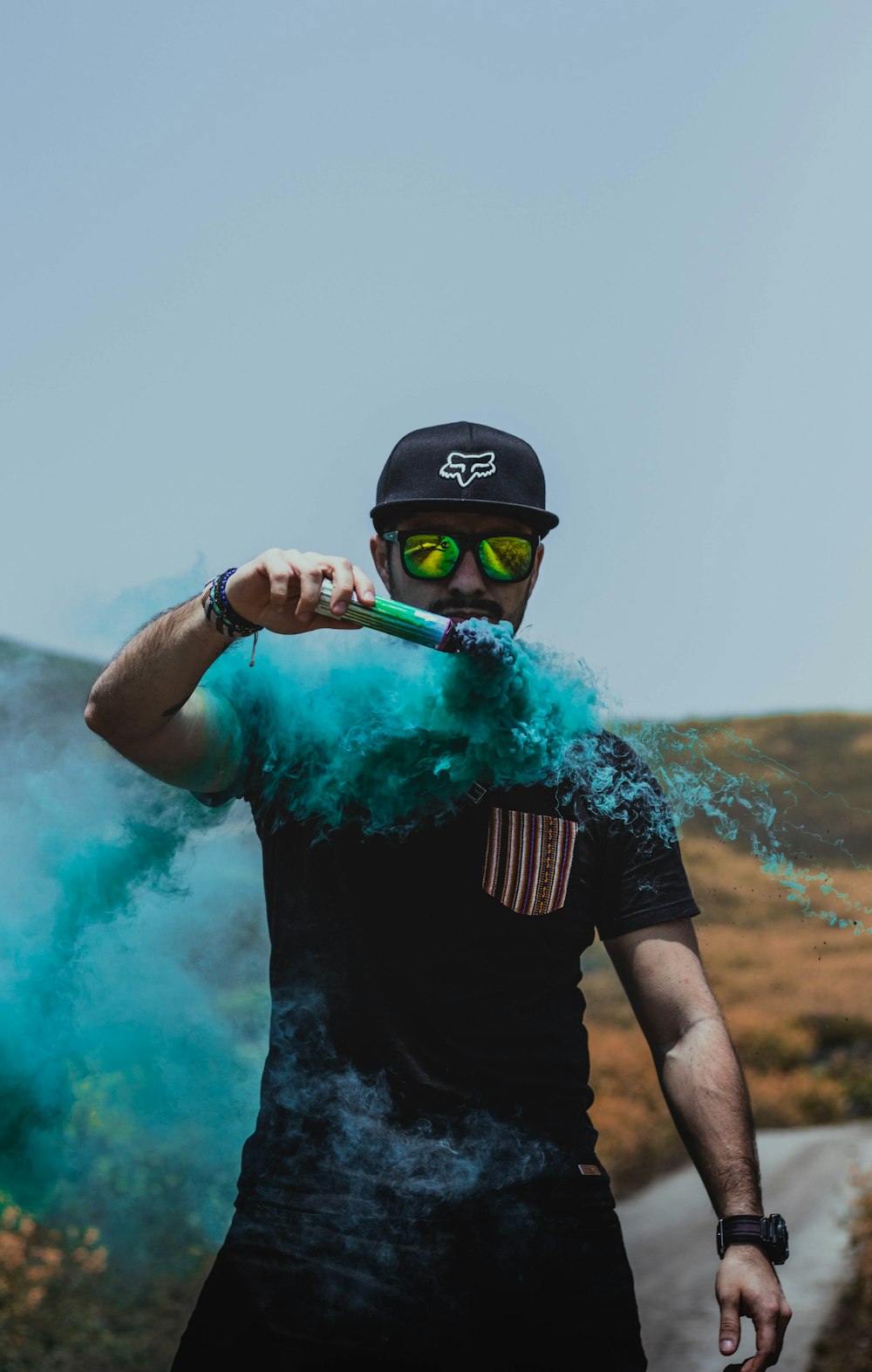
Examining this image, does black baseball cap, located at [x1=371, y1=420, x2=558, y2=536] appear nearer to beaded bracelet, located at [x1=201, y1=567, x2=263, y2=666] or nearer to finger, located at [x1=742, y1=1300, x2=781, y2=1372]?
beaded bracelet, located at [x1=201, y1=567, x2=263, y2=666]

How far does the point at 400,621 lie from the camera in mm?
2320

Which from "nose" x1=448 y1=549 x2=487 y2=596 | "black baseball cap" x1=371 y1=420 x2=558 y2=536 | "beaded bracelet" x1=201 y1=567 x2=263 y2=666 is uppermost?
"black baseball cap" x1=371 y1=420 x2=558 y2=536

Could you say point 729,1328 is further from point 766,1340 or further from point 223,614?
point 223,614

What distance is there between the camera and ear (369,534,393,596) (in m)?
3.02

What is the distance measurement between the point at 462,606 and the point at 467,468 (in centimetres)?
39

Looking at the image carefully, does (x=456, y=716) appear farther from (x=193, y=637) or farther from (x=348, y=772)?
(x=193, y=637)

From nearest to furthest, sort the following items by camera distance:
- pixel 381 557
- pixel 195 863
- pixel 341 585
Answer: pixel 341 585, pixel 381 557, pixel 195 863

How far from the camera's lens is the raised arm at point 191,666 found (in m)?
2.22

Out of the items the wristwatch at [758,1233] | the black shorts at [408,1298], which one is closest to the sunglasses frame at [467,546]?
the black shorts at [408,1298]

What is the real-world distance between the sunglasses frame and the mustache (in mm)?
63

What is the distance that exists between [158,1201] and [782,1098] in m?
6.49

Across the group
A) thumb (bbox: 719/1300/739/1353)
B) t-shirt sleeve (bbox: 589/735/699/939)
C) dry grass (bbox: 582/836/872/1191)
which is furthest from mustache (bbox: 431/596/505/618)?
dry grass (bbox: 582/836/872/1191)

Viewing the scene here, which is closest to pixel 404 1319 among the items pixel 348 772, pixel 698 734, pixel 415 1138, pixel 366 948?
pixel 415 1138

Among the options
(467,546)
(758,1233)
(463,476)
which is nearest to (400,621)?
(467,546)
